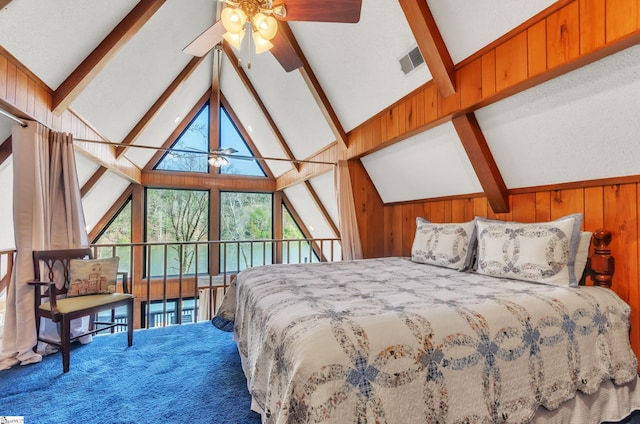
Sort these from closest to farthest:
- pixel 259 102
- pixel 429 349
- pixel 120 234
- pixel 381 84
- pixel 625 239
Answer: pixel 429 349, pixel 625 239, pixel 381 84, pixel 259 102, pixel 120 234

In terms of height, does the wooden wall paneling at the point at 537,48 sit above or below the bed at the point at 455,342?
above

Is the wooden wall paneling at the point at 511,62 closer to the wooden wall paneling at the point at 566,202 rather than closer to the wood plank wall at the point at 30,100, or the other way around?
the wooden wall paneling at the point at 566,202

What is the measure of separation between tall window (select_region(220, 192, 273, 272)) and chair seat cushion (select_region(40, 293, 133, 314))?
3.82m

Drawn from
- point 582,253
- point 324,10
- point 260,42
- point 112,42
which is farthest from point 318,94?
point 582,253

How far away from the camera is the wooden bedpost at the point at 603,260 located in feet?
5.95

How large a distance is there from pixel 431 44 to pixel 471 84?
40cm

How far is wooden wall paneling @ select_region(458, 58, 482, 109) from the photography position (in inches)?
79.7

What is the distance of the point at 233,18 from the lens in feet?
5.60

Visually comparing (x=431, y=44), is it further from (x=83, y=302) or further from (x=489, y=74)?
(x=83, y=302)

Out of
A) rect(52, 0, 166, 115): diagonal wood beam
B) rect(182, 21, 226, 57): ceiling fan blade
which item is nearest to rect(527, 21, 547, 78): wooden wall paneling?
rect(182, 21, 226, 57): ceiling fan blade

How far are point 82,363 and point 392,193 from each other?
3383 mm

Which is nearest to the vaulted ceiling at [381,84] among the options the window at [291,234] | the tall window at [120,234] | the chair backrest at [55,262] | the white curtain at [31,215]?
the white curtain at [31,215]

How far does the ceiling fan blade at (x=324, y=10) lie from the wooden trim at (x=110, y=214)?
5.24 m

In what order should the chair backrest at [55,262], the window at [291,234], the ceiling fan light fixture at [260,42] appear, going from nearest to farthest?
the ceiling fan light fixture at [260,42] → the chair backrest at [55,262] → the window at [291,234]
